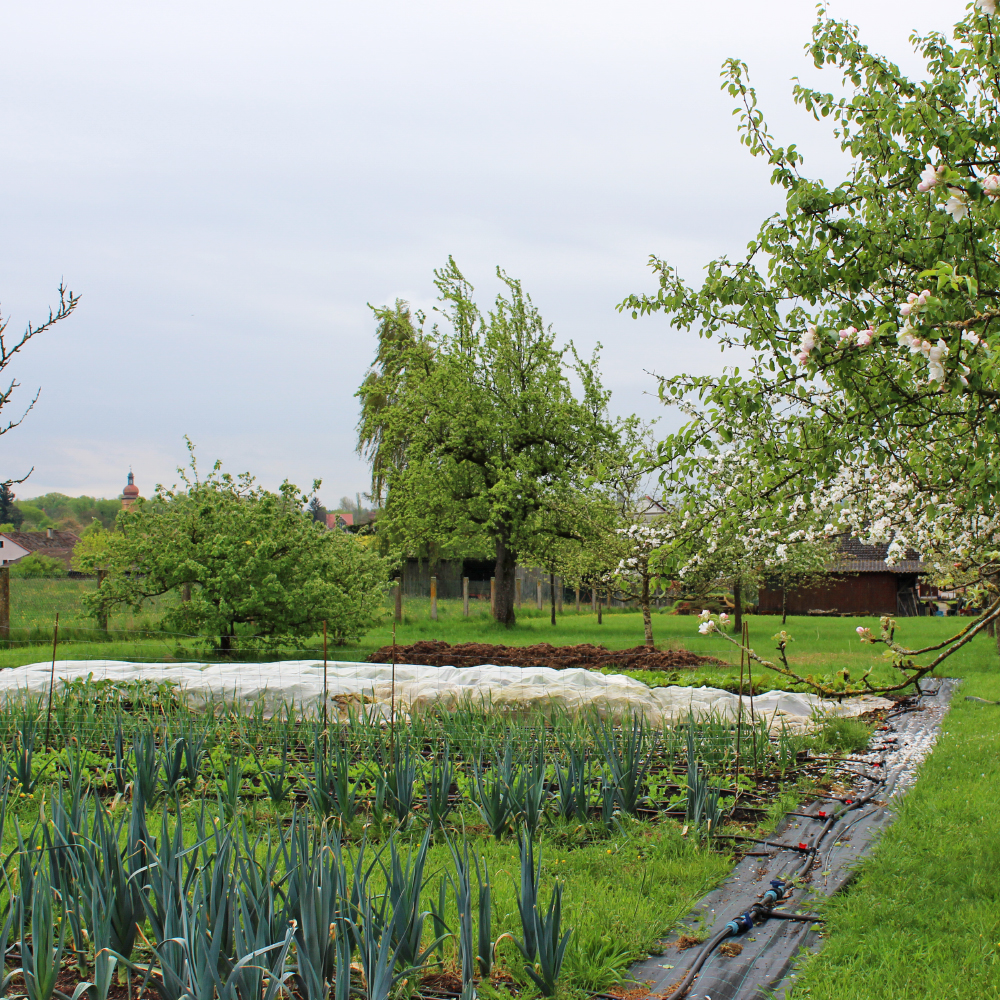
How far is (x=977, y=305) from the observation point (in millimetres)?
3076

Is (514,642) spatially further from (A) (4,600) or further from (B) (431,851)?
(B) (431,851)

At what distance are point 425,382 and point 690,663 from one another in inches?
424

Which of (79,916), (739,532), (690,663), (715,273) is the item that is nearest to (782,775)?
(739,532)

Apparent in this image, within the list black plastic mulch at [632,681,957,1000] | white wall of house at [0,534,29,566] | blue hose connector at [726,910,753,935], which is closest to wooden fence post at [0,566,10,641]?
black plastic mulch at [632,681,957,1000]

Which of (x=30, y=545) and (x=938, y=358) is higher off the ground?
(x=938, y=358)

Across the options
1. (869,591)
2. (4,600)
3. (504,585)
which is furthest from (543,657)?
(869,591)

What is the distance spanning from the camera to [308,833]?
3.24 meters

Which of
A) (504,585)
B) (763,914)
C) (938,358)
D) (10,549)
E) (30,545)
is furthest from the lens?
(10,549)

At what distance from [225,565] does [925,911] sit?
971 cm

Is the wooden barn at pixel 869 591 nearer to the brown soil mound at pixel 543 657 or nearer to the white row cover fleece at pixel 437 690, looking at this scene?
the brown soil mound at pixel 543 657

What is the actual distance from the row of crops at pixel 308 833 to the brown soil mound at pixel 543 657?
470 centimetres

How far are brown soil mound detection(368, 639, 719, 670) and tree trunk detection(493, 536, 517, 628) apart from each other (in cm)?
688

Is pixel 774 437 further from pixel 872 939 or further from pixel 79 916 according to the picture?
pixel 79 916

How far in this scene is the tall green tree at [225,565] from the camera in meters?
11.2
